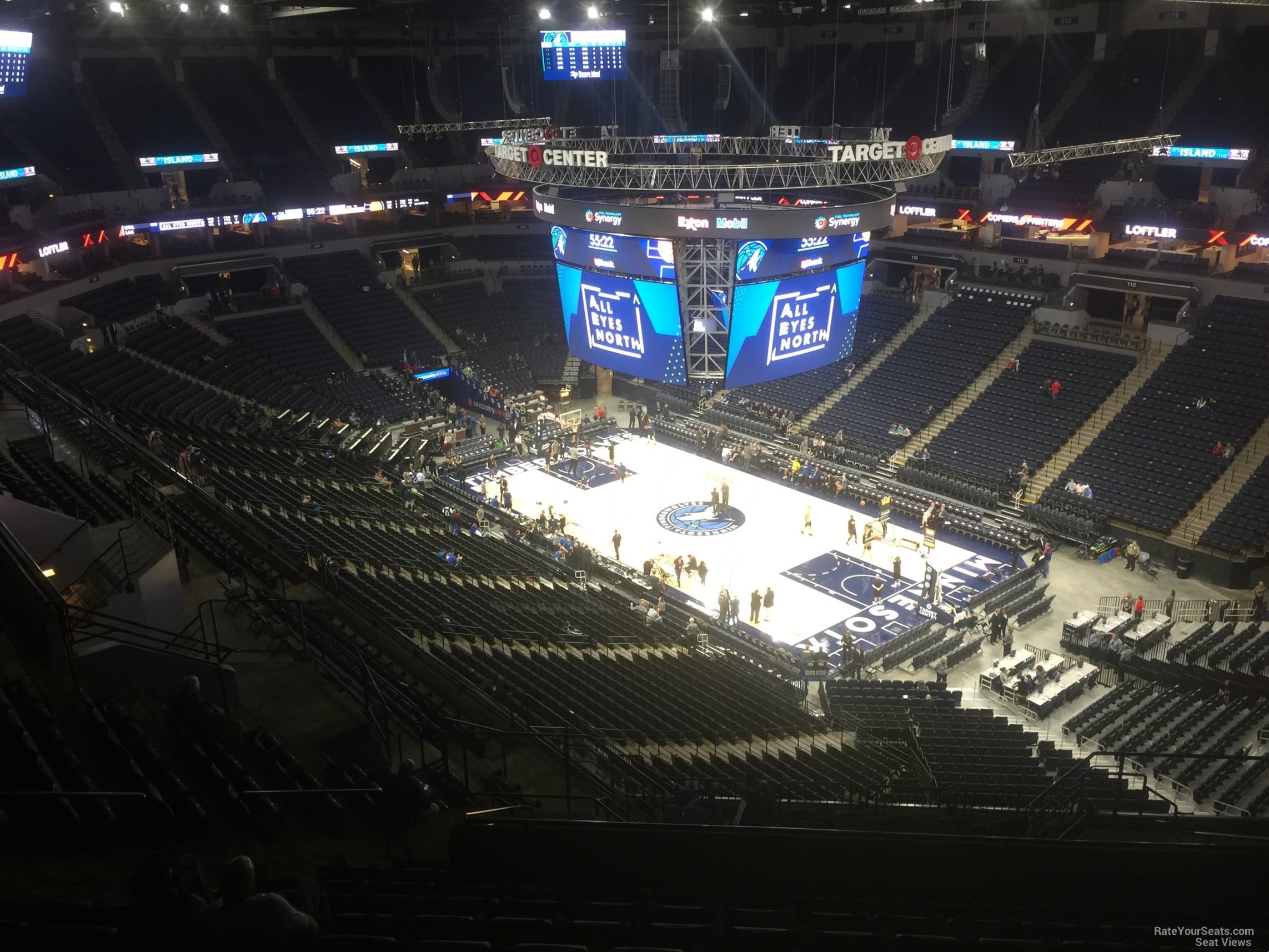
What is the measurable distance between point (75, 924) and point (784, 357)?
66.4 ft

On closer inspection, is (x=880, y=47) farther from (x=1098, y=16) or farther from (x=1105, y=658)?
(x=1105, y=658)

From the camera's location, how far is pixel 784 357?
24.7 meters

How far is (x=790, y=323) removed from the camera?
24344 millimetres

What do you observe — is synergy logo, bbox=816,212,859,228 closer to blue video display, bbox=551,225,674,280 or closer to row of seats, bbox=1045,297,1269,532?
blue video display, bbox=551,225,674,280

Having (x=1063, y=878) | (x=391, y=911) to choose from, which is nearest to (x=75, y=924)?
(x=391, y=911)

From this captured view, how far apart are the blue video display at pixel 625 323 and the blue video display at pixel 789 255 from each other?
5.83 feet

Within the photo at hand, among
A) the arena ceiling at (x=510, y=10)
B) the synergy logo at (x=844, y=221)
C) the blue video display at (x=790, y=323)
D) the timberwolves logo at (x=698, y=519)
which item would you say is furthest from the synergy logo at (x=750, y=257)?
the arena ceiling at (x=510, y=10)

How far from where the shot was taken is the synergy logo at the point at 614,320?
24.5m

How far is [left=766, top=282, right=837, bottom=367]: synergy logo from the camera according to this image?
24.0 metres

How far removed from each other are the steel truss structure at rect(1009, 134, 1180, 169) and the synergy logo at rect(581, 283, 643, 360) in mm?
14481

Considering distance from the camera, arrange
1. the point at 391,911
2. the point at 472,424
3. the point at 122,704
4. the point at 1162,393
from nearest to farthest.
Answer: the point at 391,911
the point at 122,704
the point at 1162,393
the point at 472,424

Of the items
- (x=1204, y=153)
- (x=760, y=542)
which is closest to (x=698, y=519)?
(x=760, y=542)

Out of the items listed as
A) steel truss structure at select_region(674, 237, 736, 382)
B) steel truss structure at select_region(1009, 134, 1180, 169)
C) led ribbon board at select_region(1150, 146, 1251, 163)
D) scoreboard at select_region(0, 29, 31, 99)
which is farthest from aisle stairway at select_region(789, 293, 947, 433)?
scoreboard at select_region(0, 29, 31, 99)

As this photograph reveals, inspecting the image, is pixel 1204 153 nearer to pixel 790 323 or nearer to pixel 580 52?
pixel 790 323
